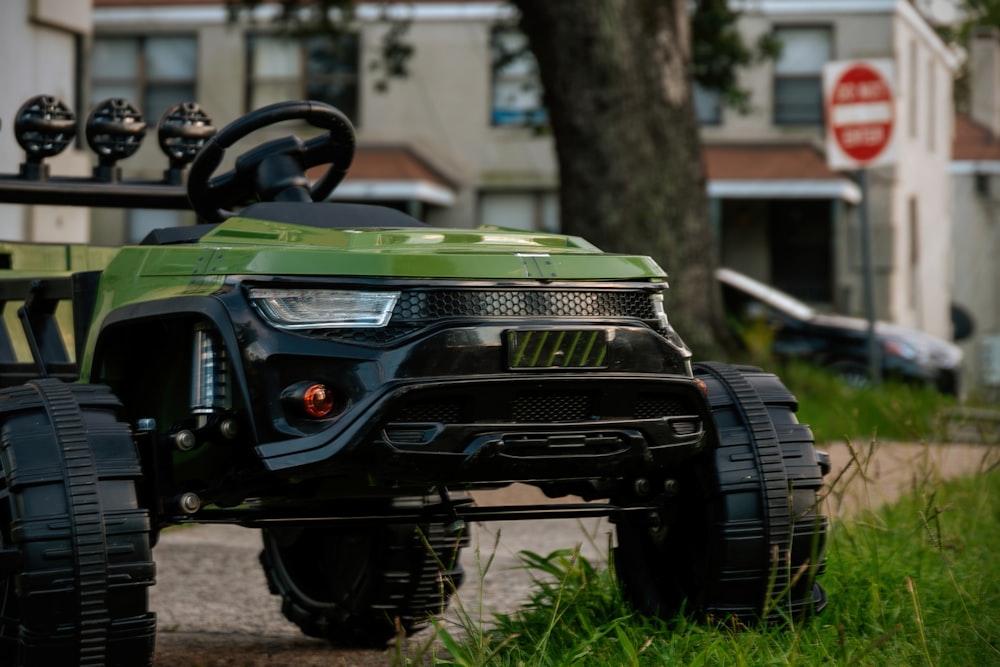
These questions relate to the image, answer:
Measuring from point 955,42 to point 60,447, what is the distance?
33.7m

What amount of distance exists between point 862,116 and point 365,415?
909cm

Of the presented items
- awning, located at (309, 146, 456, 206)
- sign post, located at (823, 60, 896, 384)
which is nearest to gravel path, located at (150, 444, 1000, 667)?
sign post, located at (823, 60, 896, 384)

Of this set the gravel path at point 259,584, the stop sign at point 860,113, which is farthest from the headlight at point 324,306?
the stop sign at point 860,113

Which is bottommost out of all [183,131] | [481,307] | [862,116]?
[481,307]

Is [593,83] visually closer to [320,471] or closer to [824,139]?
[320,471]

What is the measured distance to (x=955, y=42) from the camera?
35.2 m

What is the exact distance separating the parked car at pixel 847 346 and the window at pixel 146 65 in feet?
47.5

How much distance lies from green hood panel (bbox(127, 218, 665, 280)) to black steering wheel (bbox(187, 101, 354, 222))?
581 millimetres

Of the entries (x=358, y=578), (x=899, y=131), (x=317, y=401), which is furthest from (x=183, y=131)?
(x=899, y=131)

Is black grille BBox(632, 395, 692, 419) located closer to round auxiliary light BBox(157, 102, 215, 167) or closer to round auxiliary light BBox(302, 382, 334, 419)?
round auxiliary light BBox(302, 382, 334, 419)

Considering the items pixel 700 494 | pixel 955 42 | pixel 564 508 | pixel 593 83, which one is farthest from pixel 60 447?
pixel 955 42

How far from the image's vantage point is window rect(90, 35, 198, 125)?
96.9 feet

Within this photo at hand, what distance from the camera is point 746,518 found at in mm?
4430

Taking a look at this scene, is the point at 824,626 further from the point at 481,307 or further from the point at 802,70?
the point at 802,70
